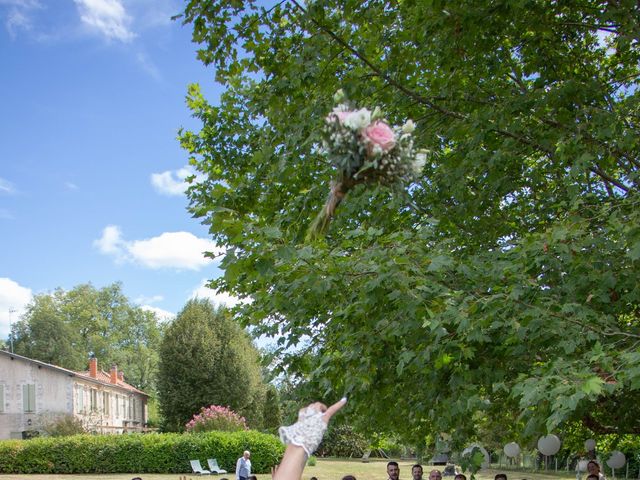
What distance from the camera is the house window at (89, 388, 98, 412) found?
47.7m

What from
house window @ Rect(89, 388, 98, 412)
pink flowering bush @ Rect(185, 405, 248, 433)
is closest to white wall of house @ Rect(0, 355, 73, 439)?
house window @ Rect(89, 388, 98, 412)

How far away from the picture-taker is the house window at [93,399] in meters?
47.7

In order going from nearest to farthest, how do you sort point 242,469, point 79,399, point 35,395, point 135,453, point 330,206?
point 330,206, point 242,469, point 135,453, point 35,395, point 79,399

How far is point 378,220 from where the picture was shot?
8477 millimetres

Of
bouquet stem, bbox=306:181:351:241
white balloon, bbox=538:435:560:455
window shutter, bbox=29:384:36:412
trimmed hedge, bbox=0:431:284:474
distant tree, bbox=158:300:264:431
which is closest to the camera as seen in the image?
bouquet stem, bbox=306:181:351:241

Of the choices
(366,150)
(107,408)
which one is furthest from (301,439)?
(107,408)

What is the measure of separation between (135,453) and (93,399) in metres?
18.9

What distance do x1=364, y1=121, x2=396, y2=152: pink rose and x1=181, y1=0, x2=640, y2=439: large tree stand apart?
2.05 m

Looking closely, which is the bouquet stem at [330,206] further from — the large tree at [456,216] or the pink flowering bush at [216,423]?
the pink flowering bush at [216,423]

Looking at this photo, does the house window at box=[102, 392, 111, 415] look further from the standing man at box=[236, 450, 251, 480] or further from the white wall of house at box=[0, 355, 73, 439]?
the standing man at box=[236, 450, 251, 480]

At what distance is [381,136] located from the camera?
8.26 feet

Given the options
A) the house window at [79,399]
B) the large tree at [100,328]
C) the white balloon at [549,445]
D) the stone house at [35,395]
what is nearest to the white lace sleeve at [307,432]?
the white balloon at [549,445]

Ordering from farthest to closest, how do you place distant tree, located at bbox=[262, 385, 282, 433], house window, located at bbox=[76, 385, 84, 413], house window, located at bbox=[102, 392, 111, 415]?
1. house window, located at bbox=[102, 392, 111, 415]
2. distant tree, located at bbox=[262, 385, 282, 433]
3. house window, located at bbox=[76, 385, 84, 413]

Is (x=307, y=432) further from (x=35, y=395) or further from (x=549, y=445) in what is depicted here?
(x=35, y=395)
